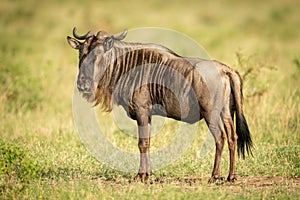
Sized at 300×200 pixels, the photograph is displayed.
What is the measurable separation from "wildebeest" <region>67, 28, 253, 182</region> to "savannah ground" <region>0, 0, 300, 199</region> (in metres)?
0.54

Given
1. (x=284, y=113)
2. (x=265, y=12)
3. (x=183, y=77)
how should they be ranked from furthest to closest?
(x=265, y=12) → (x=284, y=113) → (x=183, y=77)

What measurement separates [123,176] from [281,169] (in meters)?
2.05

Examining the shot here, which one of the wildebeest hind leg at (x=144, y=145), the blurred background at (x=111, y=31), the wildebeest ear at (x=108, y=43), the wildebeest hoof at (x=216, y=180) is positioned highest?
the blurred background at (x=111, y=31)

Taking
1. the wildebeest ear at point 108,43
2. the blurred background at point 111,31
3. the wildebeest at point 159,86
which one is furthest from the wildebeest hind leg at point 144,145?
the blurred background at point 111,31

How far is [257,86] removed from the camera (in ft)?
35.6

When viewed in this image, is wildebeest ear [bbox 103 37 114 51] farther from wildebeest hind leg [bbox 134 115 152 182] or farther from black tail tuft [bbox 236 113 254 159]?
black tail tuft [bbox 236 113 254 159]

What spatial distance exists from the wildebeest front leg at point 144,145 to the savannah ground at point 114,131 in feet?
0.56

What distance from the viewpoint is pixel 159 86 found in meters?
7.46

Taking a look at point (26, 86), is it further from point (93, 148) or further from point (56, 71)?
point (93, 148)

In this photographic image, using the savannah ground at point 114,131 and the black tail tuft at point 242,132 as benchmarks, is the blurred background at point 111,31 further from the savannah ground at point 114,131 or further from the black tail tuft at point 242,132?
the black tail tuft at point 242,132

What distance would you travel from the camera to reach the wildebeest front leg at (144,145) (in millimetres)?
7508

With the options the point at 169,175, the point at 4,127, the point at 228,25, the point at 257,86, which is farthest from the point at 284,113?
the point at 228,25

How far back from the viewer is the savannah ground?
6652 millimetres

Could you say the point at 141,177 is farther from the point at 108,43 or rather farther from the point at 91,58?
the point at 108,43
